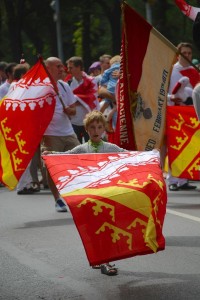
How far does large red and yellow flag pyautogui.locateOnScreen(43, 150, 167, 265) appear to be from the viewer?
7.21 meters

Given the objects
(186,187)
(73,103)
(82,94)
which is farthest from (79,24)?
(73,103)

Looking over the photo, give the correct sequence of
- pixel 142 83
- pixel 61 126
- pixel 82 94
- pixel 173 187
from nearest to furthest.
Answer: pixel 142 83, pixel 61 126, pixel 173 187, pixel 82 94

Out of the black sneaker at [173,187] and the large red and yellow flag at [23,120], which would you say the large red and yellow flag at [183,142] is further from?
the large red and yellow flag at [23,120]

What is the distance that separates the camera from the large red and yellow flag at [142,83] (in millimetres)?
9812

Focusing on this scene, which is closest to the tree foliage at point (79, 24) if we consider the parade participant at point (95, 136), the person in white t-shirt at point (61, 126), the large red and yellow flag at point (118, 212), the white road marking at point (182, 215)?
the person in white t-shirt at point (61, 126)

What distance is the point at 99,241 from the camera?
722cm

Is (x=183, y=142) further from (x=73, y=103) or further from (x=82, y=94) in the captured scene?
(x=82, y=94)

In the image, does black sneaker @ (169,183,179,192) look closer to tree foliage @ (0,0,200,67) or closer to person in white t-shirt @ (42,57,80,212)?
person in white t-shirt @ (42,57,80,212)

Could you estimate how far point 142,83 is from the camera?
993 cm

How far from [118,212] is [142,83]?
→ 112 inches

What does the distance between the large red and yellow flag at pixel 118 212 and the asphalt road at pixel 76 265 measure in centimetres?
34

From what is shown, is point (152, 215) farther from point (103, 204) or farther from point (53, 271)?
point (53, 271)


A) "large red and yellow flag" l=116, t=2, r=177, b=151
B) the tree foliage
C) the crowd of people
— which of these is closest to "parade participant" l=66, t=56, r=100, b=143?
the crowd of people

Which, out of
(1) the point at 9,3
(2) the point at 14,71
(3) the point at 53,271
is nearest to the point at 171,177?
(2) the point at 14,71
